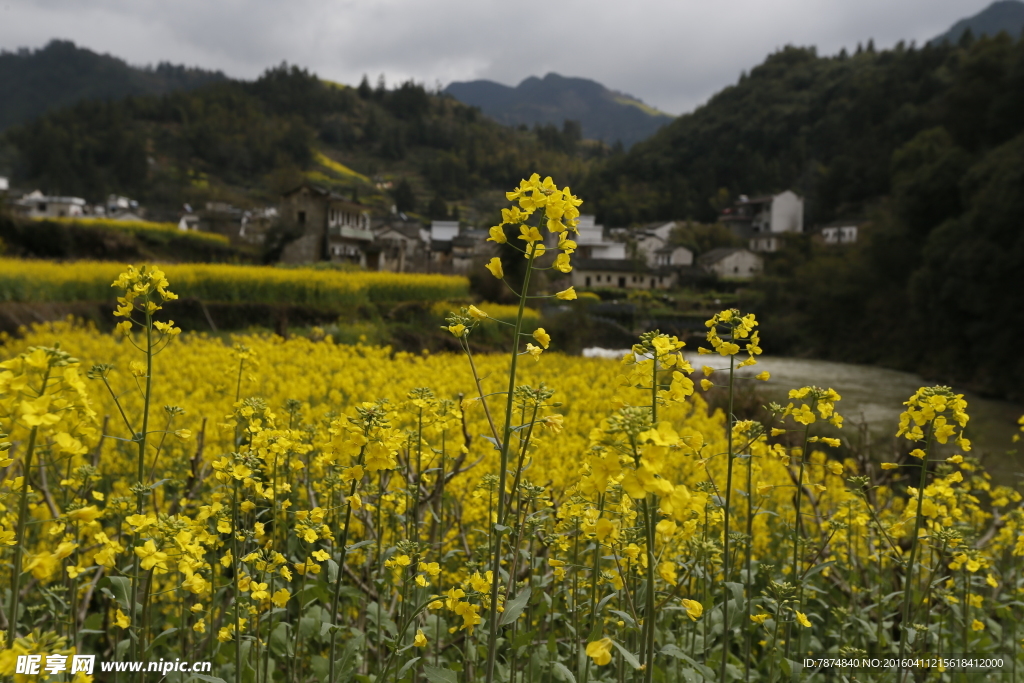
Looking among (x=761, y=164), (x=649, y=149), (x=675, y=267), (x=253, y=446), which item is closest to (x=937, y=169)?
(x=675, y=267)

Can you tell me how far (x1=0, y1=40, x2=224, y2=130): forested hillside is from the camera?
472 ft

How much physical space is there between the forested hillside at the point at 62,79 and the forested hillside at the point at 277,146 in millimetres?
54363

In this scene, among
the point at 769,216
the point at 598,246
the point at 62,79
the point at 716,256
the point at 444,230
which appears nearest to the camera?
the point at 716,256

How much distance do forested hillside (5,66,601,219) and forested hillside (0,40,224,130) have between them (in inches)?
2140

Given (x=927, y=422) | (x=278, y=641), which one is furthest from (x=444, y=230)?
(x=927, y=422)

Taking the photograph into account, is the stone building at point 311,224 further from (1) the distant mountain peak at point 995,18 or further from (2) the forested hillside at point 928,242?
(1) the distant mountain peak at point 995,18

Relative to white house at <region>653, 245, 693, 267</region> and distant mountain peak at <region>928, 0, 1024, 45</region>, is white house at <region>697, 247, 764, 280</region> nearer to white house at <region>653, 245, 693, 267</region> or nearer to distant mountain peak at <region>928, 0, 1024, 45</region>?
white house at <region>653, 245, 693, 267</region>

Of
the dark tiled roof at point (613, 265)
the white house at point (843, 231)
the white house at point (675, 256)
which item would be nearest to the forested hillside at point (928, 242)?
the white house at point (843, 231)

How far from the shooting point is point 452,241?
50.7m

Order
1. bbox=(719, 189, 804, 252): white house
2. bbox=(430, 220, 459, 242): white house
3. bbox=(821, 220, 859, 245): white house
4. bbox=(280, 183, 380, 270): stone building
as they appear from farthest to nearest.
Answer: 1. bbox=(430, 220, 459, 242): white house
2. bbox=(719, 189, 804, 252): white house
3. bbox=(821, 220, 859, 245): white house
4. bbox=(280, 183, 380, 270): stone building

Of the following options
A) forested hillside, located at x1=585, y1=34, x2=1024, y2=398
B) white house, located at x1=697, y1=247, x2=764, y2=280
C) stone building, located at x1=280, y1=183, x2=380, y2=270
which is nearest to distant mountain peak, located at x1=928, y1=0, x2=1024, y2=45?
forested hillside, located at x1=585, y1=34, x2=1024, y2=398

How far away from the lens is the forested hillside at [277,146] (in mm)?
69938

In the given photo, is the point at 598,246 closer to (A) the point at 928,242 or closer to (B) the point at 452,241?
(B) the point at 452,241

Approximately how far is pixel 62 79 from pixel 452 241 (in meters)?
161
